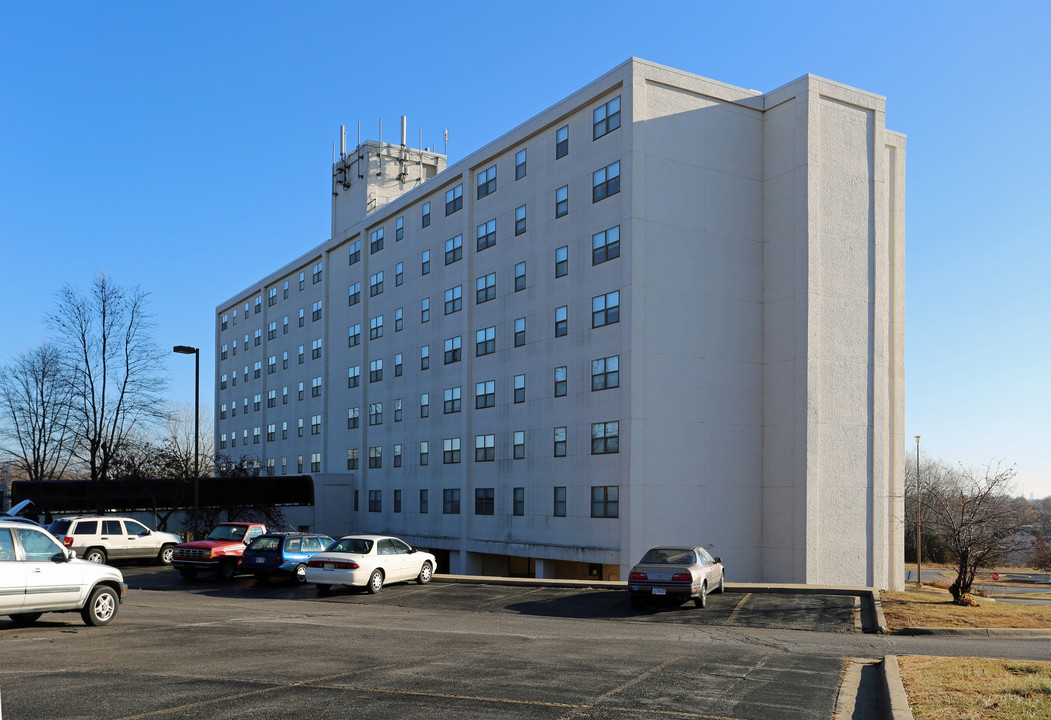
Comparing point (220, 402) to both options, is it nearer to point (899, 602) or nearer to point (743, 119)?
point (743, 119)

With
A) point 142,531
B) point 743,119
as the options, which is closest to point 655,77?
point 743,119

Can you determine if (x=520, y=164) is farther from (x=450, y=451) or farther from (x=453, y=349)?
(x=450, y=451)

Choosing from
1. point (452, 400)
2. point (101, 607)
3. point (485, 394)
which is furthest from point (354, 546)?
point (452, 400)

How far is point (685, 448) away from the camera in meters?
35.6

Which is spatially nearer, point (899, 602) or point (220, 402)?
point (899, 602)

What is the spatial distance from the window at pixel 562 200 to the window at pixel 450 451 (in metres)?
13.3

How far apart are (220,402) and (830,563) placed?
61885 millimetres

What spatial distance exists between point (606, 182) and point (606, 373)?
775 centimetres

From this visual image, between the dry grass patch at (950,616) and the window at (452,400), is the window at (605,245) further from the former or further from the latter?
the dry grass patch at (950,616)

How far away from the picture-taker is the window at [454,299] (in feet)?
153

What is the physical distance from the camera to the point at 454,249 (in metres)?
47.6

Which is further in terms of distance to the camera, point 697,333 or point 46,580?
point 697,333

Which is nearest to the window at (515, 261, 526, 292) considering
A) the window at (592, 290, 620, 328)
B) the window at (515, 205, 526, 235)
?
the window at (515, 205, 526, 235)

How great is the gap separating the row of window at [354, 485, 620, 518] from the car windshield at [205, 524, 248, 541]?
1311cm
